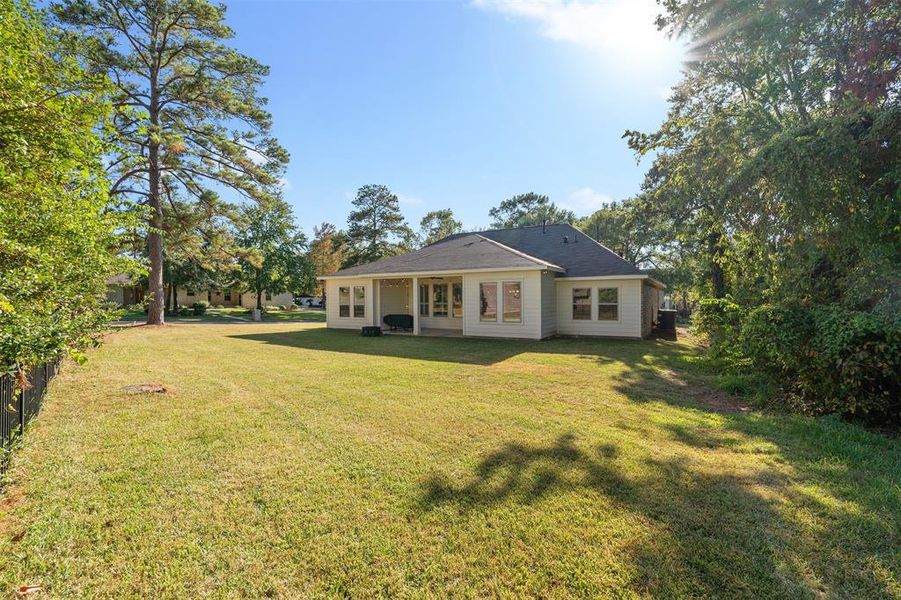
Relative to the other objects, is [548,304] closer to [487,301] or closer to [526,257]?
[526,257]

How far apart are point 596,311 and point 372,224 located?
28.3m

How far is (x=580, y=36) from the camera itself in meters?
9.43

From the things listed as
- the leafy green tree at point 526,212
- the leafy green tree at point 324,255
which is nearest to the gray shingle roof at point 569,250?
the leafy green tree at point 526,212

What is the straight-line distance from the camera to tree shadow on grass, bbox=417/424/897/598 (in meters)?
2.13

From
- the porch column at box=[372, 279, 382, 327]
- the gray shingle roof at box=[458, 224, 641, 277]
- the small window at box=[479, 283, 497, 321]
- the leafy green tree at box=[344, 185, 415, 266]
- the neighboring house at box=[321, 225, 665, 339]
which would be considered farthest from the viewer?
the leafy green tree at box=[344, 185, 415, 266]

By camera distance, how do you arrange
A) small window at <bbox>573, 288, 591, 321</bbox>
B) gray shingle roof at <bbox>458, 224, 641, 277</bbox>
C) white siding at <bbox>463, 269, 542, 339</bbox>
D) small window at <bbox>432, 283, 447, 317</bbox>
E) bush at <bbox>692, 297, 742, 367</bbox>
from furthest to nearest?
small window at <bbox>432, 283, 447, 317</bbox>
small window at <bbox>573, 288, 591, 321</bbox>
gray shingle roof at <bbox>458, 224, 641, 277</bbox>
white siding at <bbox>463, 269, 542, 339</bbox>
bush at <bbox>692, 297, 742, 367</bbox>

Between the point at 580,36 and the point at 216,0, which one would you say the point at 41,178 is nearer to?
the point at 580,36

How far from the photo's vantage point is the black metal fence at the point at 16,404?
9.92ft

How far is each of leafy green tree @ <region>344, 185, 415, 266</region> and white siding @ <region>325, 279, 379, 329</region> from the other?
1965 centimetres

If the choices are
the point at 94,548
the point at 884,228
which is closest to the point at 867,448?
the point at 884,228

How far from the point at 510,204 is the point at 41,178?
47.2m

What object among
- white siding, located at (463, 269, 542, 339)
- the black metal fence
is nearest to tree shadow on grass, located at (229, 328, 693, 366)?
white siding, located at (463, 269, 542, 339)

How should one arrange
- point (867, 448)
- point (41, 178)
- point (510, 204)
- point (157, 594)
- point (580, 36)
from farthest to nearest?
point (510, 204) → point (580, 36) → point (867, 448) → point (41, 178) → point (157, 594)

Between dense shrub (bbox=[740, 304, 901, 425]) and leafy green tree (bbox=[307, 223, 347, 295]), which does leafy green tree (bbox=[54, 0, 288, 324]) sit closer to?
dense shrub (bbox=[740, 304, 901, 425])
